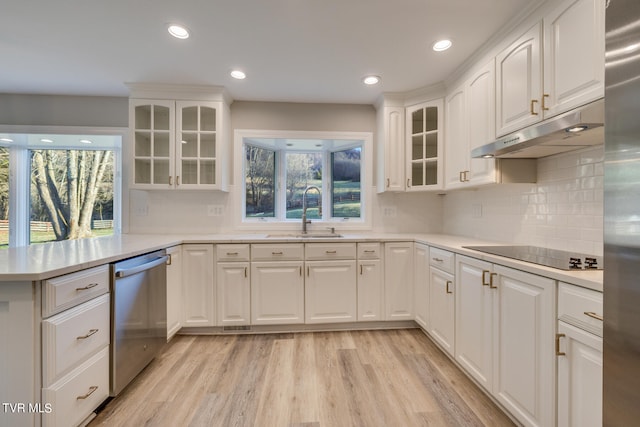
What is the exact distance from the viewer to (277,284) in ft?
7.82

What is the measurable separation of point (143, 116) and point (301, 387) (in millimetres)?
2786

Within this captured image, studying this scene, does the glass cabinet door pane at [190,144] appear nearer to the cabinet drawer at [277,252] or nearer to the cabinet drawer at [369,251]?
the cabinet drawer at [277,252]

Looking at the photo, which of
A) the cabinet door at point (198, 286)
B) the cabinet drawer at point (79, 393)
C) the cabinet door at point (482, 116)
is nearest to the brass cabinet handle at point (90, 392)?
the cabinet drawer at point (79, 393)

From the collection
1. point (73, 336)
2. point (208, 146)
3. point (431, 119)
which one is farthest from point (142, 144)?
point (431, 119)

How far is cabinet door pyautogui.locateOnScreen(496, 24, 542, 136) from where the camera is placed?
1507 mm

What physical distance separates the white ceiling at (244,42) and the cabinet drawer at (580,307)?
1613 mm

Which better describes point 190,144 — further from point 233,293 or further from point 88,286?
point 88,286

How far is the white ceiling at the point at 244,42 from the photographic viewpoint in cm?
158

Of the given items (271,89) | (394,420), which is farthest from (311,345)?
(271,89)

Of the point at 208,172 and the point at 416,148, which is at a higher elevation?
the point at 416,148

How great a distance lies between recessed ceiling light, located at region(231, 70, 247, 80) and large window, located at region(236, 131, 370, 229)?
76cm

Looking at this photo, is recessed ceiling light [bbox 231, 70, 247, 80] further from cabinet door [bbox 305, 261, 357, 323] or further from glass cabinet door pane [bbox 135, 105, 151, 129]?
cabinet door [bbox 305, 261, 357, 323]

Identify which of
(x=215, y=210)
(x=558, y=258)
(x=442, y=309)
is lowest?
(x=442, y=309)

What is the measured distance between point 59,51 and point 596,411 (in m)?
3.70
